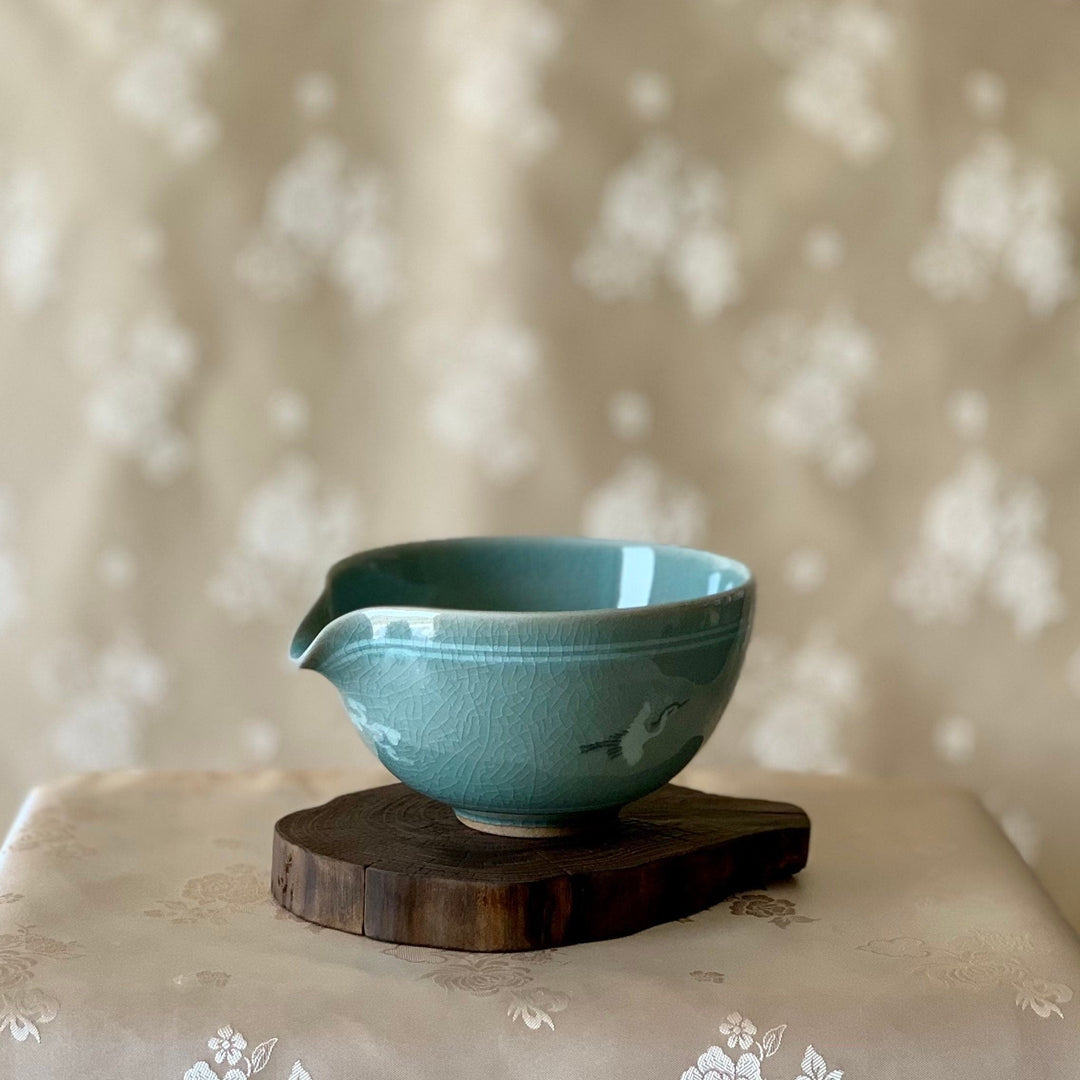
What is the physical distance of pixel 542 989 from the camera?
0.74m

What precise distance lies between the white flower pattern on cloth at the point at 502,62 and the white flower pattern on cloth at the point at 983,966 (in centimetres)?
86

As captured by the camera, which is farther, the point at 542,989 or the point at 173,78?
the point at 173,78

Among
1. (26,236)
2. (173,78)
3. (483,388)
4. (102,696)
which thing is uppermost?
(173,78)

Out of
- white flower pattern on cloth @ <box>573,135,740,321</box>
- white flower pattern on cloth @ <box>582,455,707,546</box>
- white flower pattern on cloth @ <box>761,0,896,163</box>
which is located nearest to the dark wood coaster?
white flower pattern on cloth @ <box>582,455,707,546</box>

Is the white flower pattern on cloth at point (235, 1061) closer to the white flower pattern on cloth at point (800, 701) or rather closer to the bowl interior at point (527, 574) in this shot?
the bowl interior at point (527, 574)

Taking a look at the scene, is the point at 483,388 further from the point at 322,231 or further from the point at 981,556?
the point at 981,556

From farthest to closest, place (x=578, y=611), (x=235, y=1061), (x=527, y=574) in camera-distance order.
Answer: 1. (x=527, y=574)
2. (x=578, y=611)
3. (x=235, y=1061)

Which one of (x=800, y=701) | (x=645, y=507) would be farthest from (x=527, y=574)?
(x=800, y=701)

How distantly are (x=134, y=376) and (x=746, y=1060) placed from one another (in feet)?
3.14

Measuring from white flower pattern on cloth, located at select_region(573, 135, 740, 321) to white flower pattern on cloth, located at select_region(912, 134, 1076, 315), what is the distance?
199mm

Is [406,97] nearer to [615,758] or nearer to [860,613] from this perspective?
[860,613]

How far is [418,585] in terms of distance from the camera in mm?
976

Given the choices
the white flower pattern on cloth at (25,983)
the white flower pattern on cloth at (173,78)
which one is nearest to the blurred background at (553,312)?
the white flower pattern on cloth at (173,78)

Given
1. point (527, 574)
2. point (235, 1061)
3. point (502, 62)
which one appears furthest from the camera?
point (502, 62)
